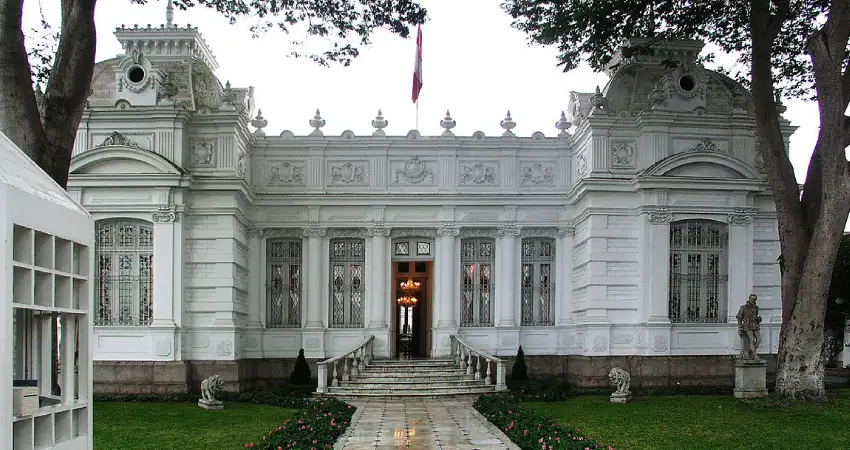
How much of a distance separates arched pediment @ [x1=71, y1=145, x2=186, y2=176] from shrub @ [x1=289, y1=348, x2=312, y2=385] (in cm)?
547

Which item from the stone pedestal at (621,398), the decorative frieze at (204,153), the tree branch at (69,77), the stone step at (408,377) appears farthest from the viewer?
the decorative frieze at (204,153)

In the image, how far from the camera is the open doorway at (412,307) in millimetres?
25938

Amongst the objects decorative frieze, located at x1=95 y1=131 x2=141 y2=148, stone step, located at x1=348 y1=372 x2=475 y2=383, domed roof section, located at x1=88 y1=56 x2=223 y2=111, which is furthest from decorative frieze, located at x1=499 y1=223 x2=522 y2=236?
decorative frieze, located at x1=95 y1=131 x2=141 y2=148

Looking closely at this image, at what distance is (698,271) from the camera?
22.6 metres

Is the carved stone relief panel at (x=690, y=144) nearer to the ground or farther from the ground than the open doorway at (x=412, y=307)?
farther from the ground

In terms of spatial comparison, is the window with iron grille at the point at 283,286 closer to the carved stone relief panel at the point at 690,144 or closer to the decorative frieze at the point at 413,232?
the decorative frieze at the point at 413,232

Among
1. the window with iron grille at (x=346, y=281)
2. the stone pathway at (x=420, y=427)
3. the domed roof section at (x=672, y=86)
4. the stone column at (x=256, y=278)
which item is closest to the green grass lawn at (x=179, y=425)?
the stone pathway at (x=420, y=427)

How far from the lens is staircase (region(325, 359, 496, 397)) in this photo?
21.2 metres

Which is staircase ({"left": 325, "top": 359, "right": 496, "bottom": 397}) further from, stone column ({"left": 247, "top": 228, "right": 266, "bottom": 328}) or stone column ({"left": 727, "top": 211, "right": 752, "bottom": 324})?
stone column ({"left": 727, "top": 211, "right": 752, "bottom": 324})

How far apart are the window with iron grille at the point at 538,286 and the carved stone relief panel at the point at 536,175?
1.53 metres

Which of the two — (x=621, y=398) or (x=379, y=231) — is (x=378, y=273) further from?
(x=621, y=398)

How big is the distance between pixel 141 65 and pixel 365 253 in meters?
7.42

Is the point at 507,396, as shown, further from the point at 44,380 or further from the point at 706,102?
the point at 44,380

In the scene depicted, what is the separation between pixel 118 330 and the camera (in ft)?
70.7
